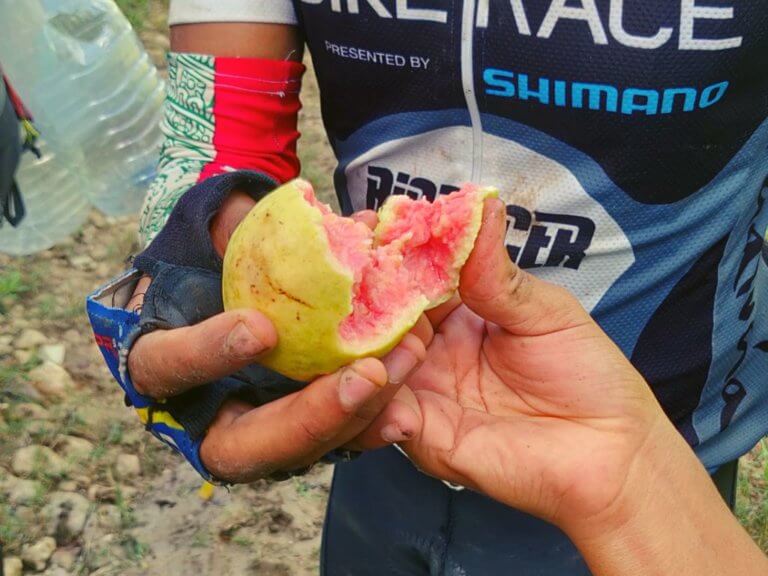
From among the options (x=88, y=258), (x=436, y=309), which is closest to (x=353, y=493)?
(x=436, y=309)

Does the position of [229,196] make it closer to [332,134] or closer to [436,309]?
[332,134]

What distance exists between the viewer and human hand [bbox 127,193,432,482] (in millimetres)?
1142

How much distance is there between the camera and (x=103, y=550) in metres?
2.66

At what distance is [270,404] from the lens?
4.17ft

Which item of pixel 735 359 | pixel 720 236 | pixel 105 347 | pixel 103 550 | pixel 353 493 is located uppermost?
pixel 720 236

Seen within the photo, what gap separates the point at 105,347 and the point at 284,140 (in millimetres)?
580

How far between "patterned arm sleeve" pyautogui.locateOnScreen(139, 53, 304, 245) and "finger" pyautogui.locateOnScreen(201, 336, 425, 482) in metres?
0.56

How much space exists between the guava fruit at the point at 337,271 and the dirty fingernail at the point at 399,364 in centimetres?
4

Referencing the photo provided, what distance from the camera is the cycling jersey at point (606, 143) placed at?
4.39 feet

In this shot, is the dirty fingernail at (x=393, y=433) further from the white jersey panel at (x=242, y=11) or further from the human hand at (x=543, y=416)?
the white jersey panel at (x=242, y=11)

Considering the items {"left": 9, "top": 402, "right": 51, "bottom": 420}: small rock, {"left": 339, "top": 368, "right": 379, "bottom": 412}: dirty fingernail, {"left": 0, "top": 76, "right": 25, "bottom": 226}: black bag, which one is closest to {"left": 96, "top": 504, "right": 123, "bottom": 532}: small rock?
{"left": 9, "top": 402, "right": 51, "bottom": 420}: small rock

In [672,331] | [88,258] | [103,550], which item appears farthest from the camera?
[88,258]

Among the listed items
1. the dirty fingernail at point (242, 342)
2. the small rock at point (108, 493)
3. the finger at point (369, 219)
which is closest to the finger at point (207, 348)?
the dirty fingernail at point (242, 342)

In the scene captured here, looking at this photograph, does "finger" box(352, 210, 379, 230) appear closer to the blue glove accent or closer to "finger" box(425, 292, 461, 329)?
"finger" box(425, 292, 461, 329)
